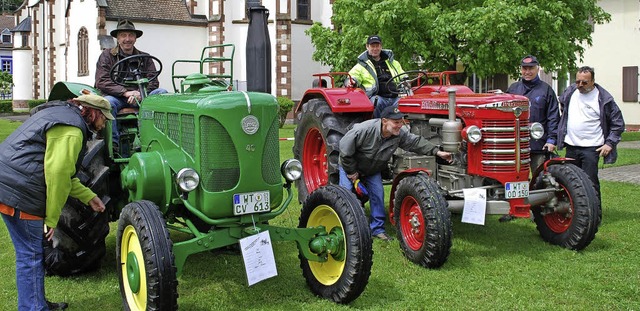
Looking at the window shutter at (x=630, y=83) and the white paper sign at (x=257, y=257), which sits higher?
the window shutter at (x=630, y=83)

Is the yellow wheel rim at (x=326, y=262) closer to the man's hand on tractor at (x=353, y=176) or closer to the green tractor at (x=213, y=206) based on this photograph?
the green tractor at (x=213, y=206)

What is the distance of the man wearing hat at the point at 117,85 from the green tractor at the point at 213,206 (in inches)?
36.4

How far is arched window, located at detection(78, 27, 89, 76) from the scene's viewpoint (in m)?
31.4

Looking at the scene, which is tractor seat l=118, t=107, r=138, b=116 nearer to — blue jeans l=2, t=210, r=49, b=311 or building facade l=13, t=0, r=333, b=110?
blue jeans l=2, t=210, r=49, b=311

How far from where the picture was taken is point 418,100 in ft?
21.7

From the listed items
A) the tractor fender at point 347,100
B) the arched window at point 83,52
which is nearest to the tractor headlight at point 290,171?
the tractor fender at point 347,100

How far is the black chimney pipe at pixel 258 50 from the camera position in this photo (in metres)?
16.2

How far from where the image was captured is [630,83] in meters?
22.2

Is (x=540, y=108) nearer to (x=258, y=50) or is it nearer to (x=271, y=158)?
(x=271, y=158)

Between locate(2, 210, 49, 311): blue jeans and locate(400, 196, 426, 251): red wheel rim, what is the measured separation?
290 cm

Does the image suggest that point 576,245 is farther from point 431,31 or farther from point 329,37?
point 329,37

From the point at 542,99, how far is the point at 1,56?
58174 mm

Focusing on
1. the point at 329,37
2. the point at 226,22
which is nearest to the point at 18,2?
the point at 226,22

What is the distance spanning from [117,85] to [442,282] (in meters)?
3.24
